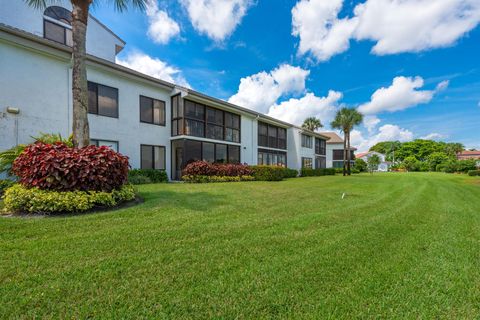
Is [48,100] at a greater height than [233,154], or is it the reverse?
[48,100]

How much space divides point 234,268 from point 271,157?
905 inches

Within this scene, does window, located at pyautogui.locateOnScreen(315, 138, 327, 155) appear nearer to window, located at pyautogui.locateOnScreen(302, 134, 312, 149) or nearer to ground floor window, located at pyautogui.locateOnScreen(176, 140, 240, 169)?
window, located at pyautogui.locateOnScreen(302, 134, 312, 149)

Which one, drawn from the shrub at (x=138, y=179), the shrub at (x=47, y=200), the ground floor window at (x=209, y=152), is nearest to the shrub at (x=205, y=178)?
the ground floor window at (x=209, y=152)

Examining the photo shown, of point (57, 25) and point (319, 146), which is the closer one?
point (57, 25)

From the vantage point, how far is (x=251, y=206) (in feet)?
22.3

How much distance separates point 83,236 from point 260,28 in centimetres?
1798

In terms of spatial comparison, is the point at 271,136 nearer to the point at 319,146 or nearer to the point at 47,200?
the point at 319,146

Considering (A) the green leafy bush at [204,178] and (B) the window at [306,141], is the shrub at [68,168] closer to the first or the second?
(A) the green leafy bush at [204,178]

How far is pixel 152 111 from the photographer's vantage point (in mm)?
14734

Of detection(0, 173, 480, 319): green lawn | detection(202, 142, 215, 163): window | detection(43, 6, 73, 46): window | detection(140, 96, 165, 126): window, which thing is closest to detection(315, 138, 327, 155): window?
detection(202, 142, 215, 163): window

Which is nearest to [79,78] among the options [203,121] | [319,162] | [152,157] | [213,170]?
[152,157]

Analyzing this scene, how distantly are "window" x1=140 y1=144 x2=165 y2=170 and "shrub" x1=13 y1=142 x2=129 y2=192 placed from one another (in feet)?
24.8

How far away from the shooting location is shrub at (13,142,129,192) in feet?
18.4

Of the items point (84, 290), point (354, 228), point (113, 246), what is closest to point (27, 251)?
point (113, 246)
